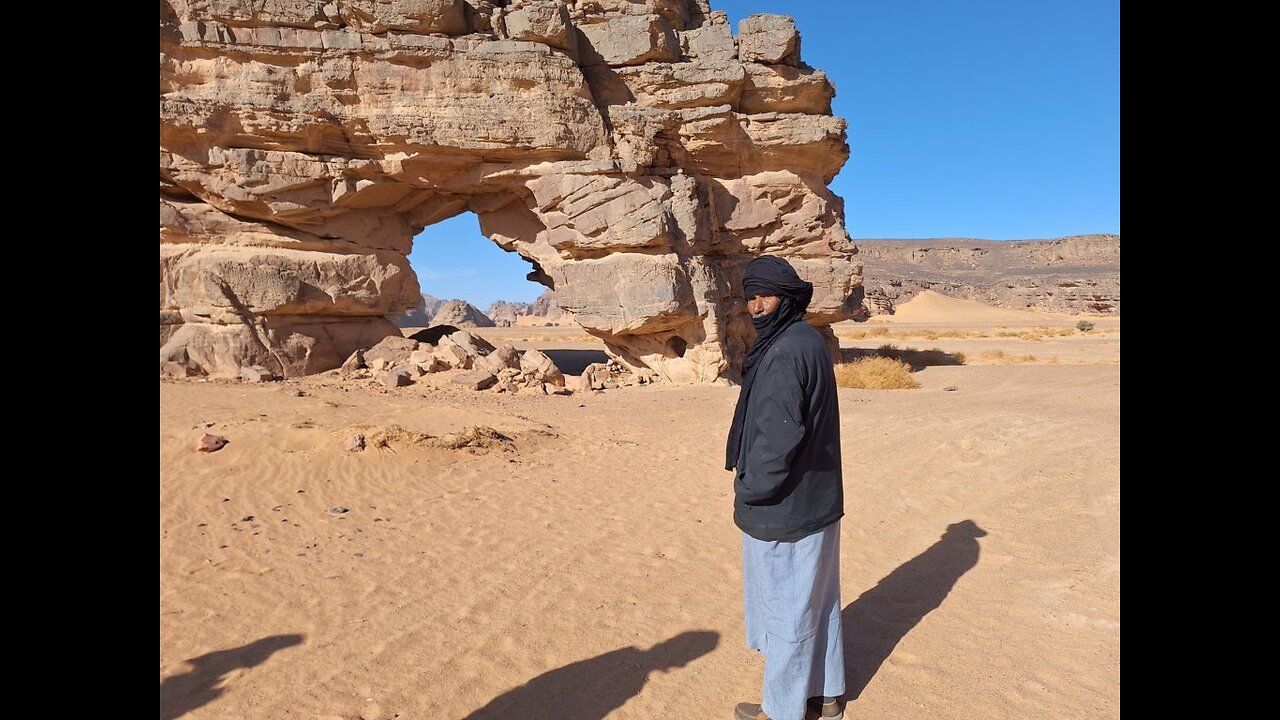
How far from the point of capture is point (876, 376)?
48.8 feet

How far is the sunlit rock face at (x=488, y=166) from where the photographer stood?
1359 centimetres

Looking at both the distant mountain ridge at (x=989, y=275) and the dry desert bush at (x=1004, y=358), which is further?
the distant mountain ridge at (x=989, y=275)

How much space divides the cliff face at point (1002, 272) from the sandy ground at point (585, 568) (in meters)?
41.3

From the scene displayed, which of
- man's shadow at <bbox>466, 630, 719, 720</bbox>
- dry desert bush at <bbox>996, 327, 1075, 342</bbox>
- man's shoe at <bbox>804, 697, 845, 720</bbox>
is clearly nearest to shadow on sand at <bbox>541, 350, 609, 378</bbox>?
man's shadow at <bbox>466, 630, 719, 720</bbox>

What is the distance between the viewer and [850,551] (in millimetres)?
5438

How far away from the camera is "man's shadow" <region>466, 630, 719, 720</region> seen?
3.16m

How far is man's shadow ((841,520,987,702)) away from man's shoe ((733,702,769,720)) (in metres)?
0.50

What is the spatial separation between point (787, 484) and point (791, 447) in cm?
21

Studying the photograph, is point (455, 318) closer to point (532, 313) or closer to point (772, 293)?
point (532, 313)

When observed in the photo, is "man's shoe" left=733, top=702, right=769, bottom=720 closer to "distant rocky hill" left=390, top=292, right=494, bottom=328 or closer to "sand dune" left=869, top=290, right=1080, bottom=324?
"sand dune" left=869, top=290, right=1080, bottom=324

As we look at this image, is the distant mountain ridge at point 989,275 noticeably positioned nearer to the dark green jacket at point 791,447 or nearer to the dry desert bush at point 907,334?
the dry desert bush at point 907,334

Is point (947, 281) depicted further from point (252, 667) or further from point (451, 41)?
point (252, 667)

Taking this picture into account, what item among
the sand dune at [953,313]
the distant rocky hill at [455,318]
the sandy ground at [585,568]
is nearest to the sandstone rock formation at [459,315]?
the distant rocky hill at [455,318]

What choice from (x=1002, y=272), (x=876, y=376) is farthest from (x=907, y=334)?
(x=1002, y=272)
